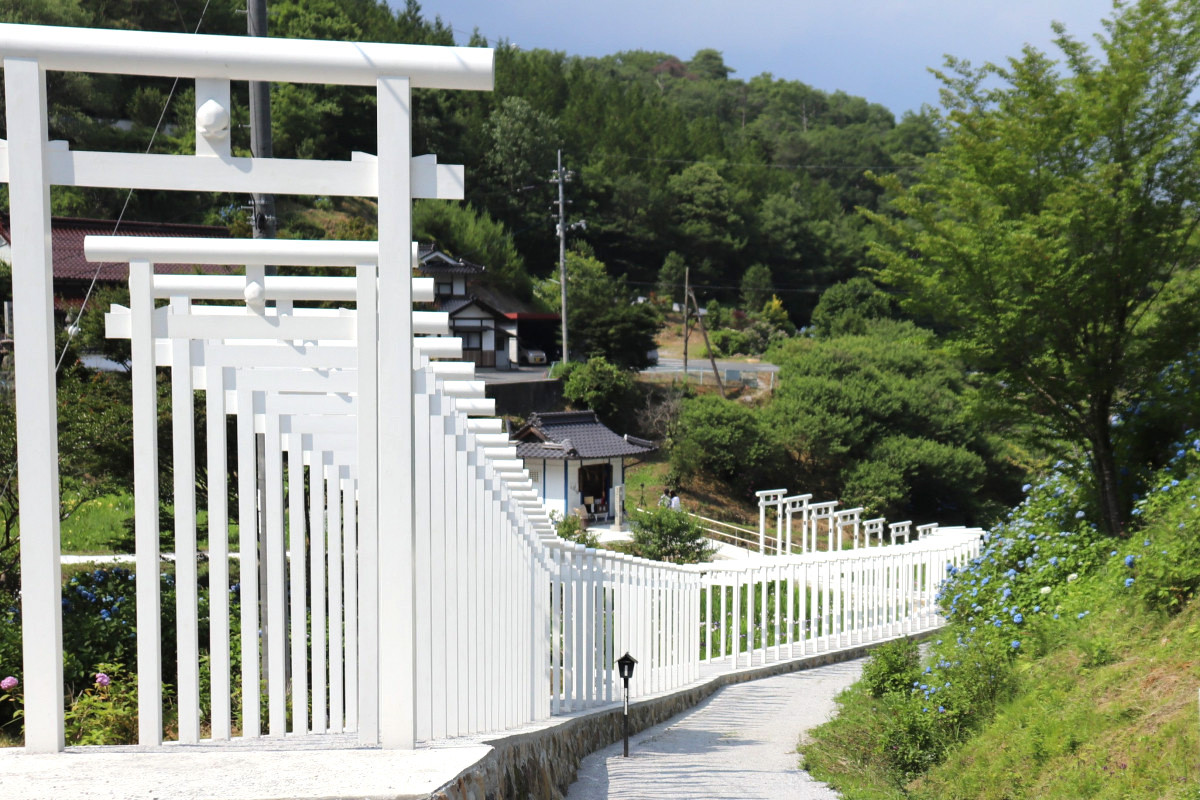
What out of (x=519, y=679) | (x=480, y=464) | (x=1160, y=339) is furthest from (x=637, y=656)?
(x=1160, y=339)

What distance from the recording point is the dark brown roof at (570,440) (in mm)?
25547

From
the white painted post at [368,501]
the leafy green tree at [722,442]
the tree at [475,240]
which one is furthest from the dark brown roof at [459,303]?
the white painted post at [368,501]

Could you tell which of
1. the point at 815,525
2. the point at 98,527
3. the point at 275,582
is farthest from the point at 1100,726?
the point at 98,527

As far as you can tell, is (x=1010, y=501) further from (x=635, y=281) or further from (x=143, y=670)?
(x=143, y=670)

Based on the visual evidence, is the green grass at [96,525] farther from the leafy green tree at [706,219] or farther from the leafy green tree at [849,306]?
the leafy green tree at [706,219]

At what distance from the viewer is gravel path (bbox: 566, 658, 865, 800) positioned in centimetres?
560

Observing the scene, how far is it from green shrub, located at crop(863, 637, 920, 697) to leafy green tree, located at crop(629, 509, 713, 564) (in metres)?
11.0

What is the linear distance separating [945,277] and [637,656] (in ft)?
15.0

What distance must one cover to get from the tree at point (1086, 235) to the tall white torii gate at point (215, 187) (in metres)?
6.99

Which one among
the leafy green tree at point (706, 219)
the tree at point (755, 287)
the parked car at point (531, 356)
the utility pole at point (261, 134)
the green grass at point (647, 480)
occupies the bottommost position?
the green grass at point (647, 480)

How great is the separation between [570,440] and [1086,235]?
58.8ft

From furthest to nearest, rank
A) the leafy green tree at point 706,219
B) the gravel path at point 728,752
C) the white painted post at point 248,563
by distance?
the leafy green tree at point 706,219, the gravel path at point 728,752, the white painted post at point 248,563

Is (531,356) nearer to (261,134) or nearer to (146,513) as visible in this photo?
(261,134)

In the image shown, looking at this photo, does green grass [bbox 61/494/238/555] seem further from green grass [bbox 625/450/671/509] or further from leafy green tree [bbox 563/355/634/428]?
leafy green tree [bbox 563/355/634/428]
